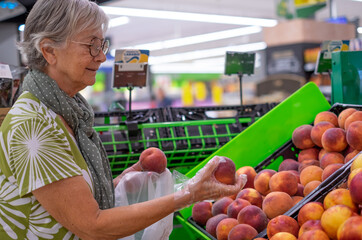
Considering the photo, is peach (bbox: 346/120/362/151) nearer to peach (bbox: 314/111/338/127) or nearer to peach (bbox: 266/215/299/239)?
peach (bbox: 314/111/338/127)

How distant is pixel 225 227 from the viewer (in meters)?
1.64

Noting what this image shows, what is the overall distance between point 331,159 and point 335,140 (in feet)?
0.32

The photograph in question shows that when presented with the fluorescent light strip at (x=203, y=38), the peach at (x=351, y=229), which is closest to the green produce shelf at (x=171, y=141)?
the peach at (x=351, y=229)

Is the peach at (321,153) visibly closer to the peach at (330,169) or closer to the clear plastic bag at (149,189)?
the peach at (330,169)

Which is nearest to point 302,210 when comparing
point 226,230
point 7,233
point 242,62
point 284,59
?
point 226,230

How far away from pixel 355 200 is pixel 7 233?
41.1 inches

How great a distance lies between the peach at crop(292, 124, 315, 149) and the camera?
2.11 meters

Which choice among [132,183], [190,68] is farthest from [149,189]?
[190,68]

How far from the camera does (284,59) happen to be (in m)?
7.77

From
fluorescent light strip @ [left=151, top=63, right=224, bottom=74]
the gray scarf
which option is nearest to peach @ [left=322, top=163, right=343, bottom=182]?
the gray scarf

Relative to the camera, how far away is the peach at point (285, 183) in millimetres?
1751

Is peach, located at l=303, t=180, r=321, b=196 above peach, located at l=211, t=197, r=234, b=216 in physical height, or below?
above

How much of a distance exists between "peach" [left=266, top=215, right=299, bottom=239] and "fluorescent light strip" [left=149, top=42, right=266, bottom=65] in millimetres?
17319

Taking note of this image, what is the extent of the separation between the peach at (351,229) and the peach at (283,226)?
0.23 m
